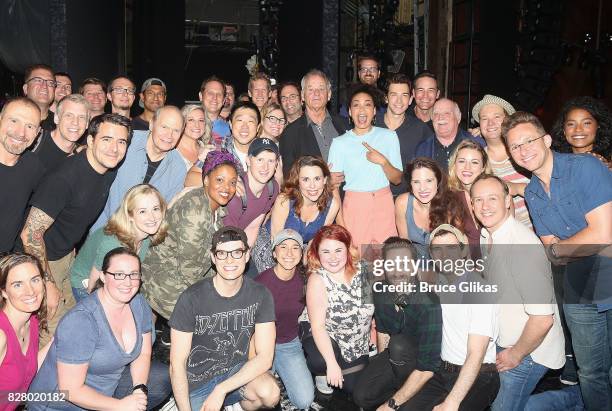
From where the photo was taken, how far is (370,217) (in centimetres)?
423

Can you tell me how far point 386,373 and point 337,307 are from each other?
51cm

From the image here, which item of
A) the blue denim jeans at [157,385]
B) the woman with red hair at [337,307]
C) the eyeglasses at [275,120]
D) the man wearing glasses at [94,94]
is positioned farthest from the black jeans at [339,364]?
the man wearing glasses at [94,94]

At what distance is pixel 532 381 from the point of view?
313cm

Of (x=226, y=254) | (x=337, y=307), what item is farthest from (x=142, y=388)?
(x=337, y=307)

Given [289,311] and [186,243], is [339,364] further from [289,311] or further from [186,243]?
[186,243]

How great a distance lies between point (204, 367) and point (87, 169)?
1.36 metres

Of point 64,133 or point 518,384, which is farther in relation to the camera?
point 64,133

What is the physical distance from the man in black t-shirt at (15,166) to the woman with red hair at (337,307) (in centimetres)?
175

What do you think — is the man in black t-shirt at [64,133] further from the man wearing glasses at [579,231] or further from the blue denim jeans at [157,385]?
the man wearing glasses at [579,231]

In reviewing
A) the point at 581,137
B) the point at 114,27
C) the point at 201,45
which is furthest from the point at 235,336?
the point at 201,45

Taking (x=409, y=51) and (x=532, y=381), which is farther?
(x=409, y=51)

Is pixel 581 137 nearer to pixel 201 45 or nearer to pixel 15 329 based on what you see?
pixel 15 329

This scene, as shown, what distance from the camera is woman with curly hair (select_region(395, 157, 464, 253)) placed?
3820mm

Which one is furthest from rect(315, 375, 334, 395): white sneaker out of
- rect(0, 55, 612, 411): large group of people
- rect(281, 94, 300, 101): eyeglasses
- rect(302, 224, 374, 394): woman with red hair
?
rect(281, 94, 300, 101): eyeglasses
